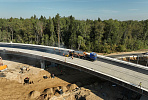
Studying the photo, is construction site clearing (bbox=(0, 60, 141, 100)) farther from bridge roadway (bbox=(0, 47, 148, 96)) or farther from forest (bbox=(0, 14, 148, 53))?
forest (bbox=(0, 14, 148, 53))

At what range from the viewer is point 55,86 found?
25.6 meters

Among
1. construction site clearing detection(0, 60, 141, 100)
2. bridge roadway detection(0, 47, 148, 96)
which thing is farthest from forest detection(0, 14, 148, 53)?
bridge roadway detection(0, 47, 148, 96)

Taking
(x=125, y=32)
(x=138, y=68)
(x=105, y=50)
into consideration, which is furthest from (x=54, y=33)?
(x=138, y=68)

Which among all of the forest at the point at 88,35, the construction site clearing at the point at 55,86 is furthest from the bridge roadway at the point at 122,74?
the forest at the point at 88,35

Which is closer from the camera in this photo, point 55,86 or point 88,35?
point 55,86

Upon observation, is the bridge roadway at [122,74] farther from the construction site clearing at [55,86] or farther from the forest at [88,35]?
the forest at [88,35]

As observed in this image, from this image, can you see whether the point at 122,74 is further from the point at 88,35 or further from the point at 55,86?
the point at 88,35

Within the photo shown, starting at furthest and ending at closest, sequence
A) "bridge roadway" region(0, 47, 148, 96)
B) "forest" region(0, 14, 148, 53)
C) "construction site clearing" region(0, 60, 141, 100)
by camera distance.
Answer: "forest" region(0, 14, 148, 53) → "construction site clearing" region(0, 60, 141, 100) → "bridge roadway" region(0, 47, 148, 96)

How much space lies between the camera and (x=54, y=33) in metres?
66.7

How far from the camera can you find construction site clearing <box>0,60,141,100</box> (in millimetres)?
21094

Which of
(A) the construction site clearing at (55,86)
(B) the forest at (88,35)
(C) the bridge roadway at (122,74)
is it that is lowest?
(A) the construction site clearing at (55,86)

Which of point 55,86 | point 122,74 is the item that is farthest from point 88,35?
point 55,86

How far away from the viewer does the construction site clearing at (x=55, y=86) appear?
69.2 ft

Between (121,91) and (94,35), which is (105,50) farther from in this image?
(121,91)
